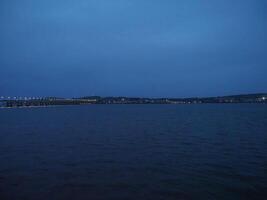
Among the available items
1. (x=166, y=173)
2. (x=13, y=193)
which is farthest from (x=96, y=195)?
(x=166, y=173)

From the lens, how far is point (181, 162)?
21.0 m

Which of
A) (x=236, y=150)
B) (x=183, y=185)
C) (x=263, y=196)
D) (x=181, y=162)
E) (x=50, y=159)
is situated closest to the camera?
(x=263, y=196)

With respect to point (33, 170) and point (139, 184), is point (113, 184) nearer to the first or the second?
point (139, 184)

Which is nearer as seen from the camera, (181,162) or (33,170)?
(33,170)

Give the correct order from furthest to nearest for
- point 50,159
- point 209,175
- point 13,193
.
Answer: point 50,159 → point 209,175 → point 13,193

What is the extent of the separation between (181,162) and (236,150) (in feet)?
22.0

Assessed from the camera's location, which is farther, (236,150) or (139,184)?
(236,150)

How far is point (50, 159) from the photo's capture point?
2269cm

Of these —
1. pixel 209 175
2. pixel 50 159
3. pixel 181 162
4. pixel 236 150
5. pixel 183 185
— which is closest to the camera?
pixel 183 185

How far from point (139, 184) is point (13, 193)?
18.3 ft

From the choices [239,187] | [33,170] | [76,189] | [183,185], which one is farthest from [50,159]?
A: [239,187]

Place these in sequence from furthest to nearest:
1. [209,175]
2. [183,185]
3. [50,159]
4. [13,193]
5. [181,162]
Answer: [50,159] → [181,162] → [209,175] → [183,185] → [13,193]

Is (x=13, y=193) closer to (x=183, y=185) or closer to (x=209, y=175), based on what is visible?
(x=183, y=185)

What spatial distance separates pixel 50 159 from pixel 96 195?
9308mm
